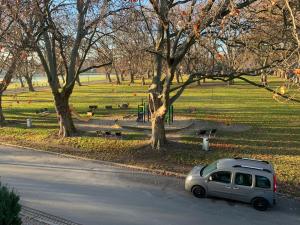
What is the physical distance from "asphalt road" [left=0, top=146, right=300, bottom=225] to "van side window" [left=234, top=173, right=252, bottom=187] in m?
0.70

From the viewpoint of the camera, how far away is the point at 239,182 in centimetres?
1293

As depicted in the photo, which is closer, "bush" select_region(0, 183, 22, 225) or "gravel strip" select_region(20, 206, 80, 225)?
"bush" select_region(0, 183, 22, 225)

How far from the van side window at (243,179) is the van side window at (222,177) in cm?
24

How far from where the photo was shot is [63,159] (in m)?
18.2

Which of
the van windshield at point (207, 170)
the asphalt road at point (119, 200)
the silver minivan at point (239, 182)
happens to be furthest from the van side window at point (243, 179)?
the van windshield at point (207, 170)

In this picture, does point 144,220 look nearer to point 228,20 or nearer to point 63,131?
point 228,20

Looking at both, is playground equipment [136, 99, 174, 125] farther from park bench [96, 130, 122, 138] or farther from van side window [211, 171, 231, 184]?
van side window [211, 171, 231, 184]

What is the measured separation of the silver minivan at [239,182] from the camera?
12594mm

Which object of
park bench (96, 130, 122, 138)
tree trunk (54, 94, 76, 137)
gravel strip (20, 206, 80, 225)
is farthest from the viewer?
tree trunk (54, 94, 76, 137)

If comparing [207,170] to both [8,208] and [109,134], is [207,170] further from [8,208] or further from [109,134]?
[109,134]

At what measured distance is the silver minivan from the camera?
12.6 m

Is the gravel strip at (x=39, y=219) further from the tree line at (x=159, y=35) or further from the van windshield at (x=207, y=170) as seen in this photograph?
the tree line at (x=159, y=35)

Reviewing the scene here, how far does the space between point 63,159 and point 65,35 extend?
280 inches

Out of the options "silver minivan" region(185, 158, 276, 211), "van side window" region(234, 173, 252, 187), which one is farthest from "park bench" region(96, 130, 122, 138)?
"van side window" region(234, 173, 252, 187)
